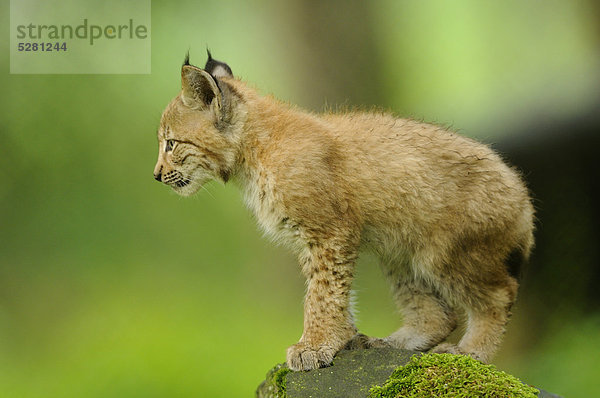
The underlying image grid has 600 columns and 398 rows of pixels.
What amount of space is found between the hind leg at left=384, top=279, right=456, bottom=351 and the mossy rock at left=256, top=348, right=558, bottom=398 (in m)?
0.66

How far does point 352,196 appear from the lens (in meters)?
5.49

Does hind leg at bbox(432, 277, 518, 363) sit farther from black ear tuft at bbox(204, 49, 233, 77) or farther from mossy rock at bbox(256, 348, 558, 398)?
black ear tuft at bbox(204, 49, 233, 77)

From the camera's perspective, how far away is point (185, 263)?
8734 mm

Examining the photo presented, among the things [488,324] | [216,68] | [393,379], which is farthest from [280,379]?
[216,68]

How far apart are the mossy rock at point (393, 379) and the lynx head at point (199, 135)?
1553 mm

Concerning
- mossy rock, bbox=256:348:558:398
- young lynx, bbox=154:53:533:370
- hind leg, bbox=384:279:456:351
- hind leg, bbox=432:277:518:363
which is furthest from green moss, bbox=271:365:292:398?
hind leg, bbox=432:277:518:363

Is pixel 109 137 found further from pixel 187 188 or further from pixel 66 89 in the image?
pixel 187 188

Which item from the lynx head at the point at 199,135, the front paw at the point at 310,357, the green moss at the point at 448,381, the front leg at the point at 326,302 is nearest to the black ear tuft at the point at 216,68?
the lynx head at the point at 199,135

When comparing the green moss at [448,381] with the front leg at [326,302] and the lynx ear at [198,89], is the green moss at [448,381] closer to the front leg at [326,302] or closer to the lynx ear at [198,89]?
the front leg at [326,302]

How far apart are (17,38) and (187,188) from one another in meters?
4.17

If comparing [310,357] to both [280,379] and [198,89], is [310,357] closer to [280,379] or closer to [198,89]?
[280,379]

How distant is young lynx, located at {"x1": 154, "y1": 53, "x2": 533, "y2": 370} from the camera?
5.34 meters

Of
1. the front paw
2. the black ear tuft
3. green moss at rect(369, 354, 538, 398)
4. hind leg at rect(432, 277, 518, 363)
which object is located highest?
the black ear tuft

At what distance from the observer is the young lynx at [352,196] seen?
534 centimetres
